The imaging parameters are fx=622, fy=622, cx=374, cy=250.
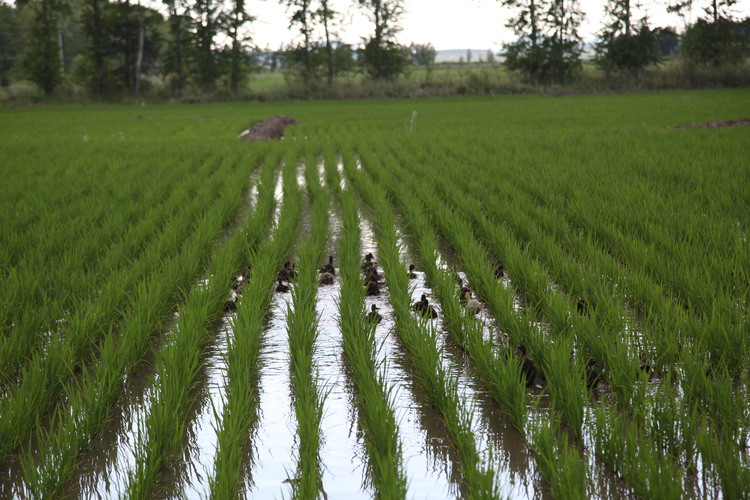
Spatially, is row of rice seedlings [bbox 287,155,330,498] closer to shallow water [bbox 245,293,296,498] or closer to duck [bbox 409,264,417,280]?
shallow water [bbox 245,293,296,498]

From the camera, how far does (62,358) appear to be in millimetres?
2354

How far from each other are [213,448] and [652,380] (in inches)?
63.5

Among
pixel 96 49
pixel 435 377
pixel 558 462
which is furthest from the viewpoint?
pixel 96 49

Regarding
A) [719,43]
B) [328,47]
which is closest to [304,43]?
[328,47]

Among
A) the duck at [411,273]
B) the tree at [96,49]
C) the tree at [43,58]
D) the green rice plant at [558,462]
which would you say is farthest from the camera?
the tree at [96,49]

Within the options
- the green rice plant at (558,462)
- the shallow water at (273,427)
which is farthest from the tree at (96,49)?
the green rice plant at (558,462)

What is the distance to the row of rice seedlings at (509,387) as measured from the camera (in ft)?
5.44

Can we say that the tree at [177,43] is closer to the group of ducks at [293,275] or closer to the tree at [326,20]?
the tree at [326,20]

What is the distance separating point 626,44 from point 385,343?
3403 centimetres

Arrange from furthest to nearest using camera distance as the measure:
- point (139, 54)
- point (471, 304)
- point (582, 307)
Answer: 1. point (139, 54)
2. point (471, 304)
3. point (582, 307)

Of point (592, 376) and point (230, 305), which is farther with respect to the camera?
point (230, 305)

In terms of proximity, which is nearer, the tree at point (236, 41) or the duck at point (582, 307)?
the duck at point (582, 307)

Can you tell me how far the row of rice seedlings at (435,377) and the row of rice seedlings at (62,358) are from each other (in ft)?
4.14

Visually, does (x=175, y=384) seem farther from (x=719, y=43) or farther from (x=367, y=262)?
(x=719, y=43)
